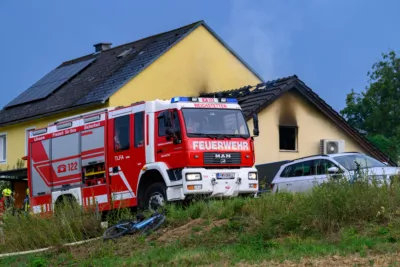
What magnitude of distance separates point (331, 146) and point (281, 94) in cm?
332

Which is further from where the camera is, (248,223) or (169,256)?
(248,223)

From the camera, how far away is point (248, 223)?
14.4m

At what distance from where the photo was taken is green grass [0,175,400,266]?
40.1 ft

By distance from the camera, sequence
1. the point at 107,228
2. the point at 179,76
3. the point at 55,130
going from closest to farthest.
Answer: the point at 107,228, the point at 55,130, the point at 179,76


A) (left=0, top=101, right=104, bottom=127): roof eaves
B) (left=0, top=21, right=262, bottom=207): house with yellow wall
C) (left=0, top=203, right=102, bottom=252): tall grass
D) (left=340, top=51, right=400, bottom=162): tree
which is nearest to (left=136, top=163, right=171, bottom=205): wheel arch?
(left=0, top=203, right=102, bottom=252): tall grass

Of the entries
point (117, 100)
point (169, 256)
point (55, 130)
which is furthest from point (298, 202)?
point (117, 100)

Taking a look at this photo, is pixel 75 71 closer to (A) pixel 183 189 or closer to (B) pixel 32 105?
(B) pixel 32 105

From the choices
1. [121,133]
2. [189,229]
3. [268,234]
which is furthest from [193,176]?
[268,234]

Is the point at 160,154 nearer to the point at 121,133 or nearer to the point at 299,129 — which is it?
the point at 121,133

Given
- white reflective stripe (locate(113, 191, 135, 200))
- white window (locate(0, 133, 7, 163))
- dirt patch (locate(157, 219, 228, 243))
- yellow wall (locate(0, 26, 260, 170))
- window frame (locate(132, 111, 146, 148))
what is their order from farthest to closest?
white window (locate(0, 133, 7, 163)) → yellow wall (locate(0, 26, 260, 170)) → white reflective stripe (locate(113, 191, 135, 200)) → window frame (locate(132, 111, 146, 148)) → dirt patch (locate(157, 219, 228, 243))

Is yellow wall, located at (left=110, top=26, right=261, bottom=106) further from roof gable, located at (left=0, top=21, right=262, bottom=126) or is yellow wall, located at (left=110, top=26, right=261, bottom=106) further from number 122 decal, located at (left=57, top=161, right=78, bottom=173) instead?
number 122 decal, located at (left=57, top=161, right=78, bottom=173)

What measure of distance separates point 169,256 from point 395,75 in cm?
5456

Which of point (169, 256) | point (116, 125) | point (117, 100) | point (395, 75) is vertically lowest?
point (169, 256)

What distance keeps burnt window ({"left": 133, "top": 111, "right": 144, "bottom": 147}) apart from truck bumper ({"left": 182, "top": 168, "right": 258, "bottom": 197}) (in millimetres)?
1754
